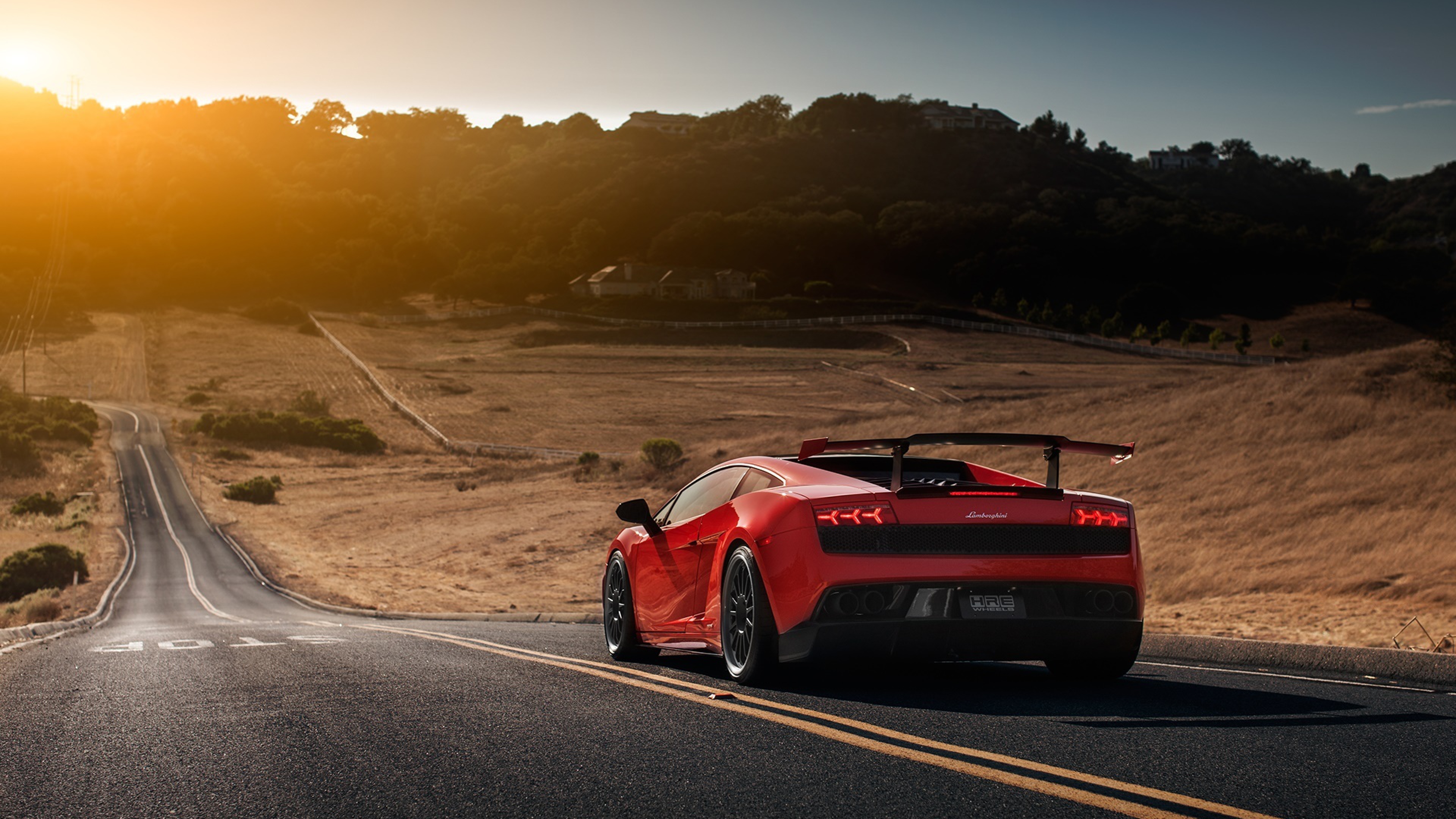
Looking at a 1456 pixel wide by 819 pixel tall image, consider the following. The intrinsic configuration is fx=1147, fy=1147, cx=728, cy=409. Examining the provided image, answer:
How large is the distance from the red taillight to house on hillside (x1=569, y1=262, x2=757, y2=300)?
125681 millimetres

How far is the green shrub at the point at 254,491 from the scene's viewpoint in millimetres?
57469

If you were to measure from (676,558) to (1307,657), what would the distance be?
459 centimetres

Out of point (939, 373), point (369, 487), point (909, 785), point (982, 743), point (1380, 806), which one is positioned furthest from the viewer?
point (939, 373)

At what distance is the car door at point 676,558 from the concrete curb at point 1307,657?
12.7 ft

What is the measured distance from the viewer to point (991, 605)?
6371 millimetres

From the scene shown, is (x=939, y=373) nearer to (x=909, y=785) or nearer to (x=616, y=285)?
(x=616, y=285)

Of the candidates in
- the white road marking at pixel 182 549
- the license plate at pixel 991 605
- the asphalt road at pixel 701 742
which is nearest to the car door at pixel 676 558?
the asphalt road at pixel 701 742

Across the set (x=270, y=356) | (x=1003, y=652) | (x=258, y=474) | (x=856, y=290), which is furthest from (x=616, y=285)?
(x=1003, y=652)

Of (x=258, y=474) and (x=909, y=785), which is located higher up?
(x=909, y=785)

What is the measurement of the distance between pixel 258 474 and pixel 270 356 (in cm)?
3766

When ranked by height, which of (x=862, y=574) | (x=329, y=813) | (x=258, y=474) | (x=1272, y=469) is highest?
(x=862, y=574)

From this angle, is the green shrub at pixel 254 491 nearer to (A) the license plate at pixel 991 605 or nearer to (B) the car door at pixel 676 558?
(B) the car door at pixel 676 558

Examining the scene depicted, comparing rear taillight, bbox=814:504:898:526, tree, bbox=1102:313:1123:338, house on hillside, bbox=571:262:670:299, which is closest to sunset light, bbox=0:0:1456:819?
rear taillight, bbox=814:504:898:526

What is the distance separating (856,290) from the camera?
135875 mm
